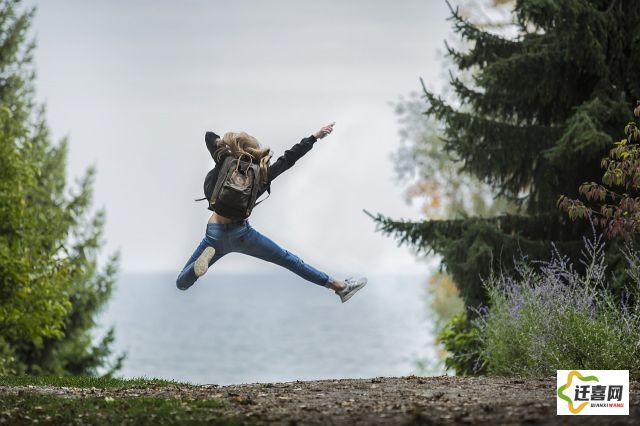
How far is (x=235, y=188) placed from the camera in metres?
8.05

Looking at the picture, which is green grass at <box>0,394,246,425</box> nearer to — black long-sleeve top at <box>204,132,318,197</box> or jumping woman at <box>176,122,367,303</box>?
jumping woman at <box>176,122,367,303</box>

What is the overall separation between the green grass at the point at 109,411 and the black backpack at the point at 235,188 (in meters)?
1.75

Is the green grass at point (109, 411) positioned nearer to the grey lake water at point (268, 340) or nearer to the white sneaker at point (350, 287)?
the white sneaker at point (350, 287)

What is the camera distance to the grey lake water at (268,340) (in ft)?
177

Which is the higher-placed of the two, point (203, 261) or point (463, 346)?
point (463, 346)

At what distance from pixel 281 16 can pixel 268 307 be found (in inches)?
2352

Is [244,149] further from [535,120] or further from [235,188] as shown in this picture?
[535,120]

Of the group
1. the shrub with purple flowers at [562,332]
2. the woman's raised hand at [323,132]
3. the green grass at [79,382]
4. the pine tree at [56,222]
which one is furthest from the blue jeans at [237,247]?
the pine tree at [56,222]

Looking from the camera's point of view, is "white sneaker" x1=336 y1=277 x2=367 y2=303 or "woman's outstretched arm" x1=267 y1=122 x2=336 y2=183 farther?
"white sneaker" x1=336 y1=277 x2=367 y2=303

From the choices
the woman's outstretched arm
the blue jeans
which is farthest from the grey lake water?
the woman's outstretched arm

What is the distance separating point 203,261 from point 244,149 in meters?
1.14

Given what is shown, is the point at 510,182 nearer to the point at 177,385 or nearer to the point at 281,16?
the point at 177,385

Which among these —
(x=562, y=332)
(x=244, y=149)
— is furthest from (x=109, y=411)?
(x=562, y=332)

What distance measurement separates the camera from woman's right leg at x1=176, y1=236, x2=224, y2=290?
27.2ft
